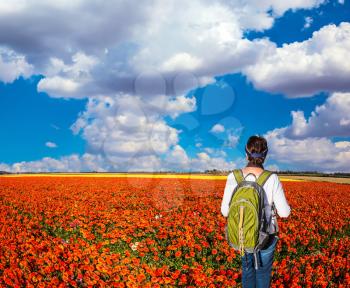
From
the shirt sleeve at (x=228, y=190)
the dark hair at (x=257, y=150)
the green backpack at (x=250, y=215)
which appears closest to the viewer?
the green backpack at (x=250, y=215)

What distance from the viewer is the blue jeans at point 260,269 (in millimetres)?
4121

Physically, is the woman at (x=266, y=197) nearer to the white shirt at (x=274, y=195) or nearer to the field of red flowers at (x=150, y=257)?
the white shirt at (x=274, y=195)

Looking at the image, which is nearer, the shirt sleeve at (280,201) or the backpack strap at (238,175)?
the shirt sleeve at (280,201)

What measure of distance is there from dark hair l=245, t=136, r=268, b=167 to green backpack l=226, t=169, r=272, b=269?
5.4 inches

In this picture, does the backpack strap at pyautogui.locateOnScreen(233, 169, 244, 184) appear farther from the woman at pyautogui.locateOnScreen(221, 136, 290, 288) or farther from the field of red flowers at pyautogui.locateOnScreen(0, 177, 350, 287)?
the field of red flowers at pyautogui.locateOnScreen(0, 177, 350, 287)

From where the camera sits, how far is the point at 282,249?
32.1 feet

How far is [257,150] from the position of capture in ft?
13.2

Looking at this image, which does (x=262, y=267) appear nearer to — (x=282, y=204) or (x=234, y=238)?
(x=234, y=238)

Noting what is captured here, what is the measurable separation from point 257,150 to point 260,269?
1331 mm

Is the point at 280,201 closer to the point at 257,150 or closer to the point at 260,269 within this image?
the point at 257,150

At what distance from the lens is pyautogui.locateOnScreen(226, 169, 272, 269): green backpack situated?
3914 millimetres

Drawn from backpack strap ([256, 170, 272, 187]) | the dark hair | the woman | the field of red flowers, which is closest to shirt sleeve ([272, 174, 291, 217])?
the woman

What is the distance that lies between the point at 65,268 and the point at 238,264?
3743 millimetres

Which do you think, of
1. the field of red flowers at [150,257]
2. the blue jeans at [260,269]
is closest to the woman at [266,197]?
the blue jeans at [260,269]
